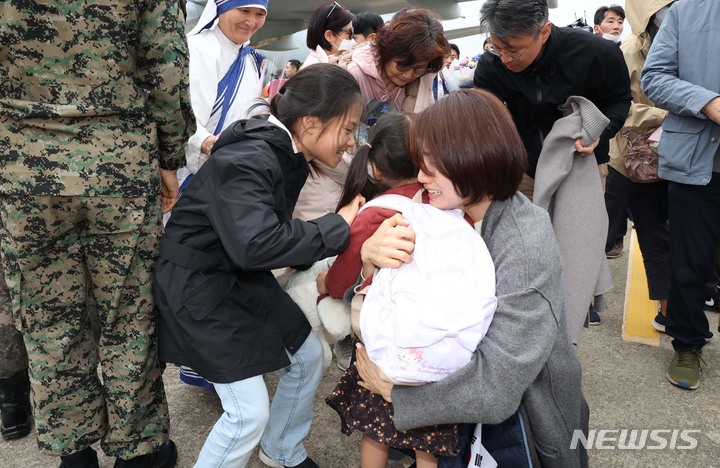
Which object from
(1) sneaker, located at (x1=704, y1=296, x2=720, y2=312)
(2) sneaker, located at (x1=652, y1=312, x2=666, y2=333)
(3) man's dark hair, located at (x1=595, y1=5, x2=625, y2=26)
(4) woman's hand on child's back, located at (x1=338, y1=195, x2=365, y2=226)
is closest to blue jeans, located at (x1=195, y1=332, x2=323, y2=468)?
(4) woman's hand on child's back, located at (x1=338, y1=195, x2=365, y2=226)

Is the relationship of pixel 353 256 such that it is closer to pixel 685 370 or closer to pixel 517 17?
pixel 517 17

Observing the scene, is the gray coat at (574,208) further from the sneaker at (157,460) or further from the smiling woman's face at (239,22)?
the sneaker at (157,460)

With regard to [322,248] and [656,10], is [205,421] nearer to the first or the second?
[322,248]

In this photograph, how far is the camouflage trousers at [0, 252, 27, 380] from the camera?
6.60 ft

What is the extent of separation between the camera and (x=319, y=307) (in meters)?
1.93

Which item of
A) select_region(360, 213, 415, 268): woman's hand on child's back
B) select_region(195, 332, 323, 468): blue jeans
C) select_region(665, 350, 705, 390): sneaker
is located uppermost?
select_region(360, 213, 415, 268): woman's hand on child's back

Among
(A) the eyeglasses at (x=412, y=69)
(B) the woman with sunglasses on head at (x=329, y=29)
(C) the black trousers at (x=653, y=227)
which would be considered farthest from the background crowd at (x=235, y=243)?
(B) the woman with sunglasses on head at (x=329, y=29)

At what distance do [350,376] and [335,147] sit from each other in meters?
0.76

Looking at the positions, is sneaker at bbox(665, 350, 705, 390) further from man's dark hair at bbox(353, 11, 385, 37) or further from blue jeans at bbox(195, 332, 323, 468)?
man's dark hair at bbox(353, 11, 385, 37)

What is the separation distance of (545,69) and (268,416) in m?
1.88

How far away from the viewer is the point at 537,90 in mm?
2482

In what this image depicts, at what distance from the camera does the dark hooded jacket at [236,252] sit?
1.56 meters

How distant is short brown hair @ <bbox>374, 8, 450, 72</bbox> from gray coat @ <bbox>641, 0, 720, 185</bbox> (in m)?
1.04

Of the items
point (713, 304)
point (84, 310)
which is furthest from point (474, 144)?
point (713, 304)
